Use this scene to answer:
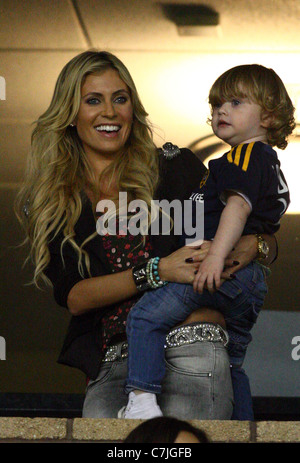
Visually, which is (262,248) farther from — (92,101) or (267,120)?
(92,101)

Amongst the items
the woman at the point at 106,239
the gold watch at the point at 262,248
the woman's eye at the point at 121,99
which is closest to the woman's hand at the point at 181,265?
the woman at the point at 106,239

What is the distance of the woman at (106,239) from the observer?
306 cm

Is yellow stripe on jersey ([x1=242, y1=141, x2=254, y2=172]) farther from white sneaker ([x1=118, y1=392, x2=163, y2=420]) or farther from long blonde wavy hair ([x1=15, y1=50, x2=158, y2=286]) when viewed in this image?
white sneaker ([x1=118, y1=392, x2=163, y2=420])

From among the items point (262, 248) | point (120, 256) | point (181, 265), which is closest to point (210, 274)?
point (181, 265)

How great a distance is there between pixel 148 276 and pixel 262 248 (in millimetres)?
349

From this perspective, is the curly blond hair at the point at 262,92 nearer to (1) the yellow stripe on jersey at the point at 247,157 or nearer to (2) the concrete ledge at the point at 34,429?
(1) the yellow stripe on jersey at the point at 247,157

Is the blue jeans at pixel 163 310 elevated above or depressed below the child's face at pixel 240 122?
below

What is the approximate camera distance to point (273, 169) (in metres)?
3.11

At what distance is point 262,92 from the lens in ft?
10.4

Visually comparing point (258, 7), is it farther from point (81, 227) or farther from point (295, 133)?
point (81, 227)

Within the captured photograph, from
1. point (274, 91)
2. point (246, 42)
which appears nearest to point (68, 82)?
point (274, 91)

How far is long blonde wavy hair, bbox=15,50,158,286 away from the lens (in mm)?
3416

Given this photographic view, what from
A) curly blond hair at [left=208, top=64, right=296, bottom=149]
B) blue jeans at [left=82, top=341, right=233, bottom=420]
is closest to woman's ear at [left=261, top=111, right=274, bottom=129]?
curly blond hair at [left=208, top=64, right=296, bottom=149]

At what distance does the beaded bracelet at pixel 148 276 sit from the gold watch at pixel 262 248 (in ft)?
0.96
